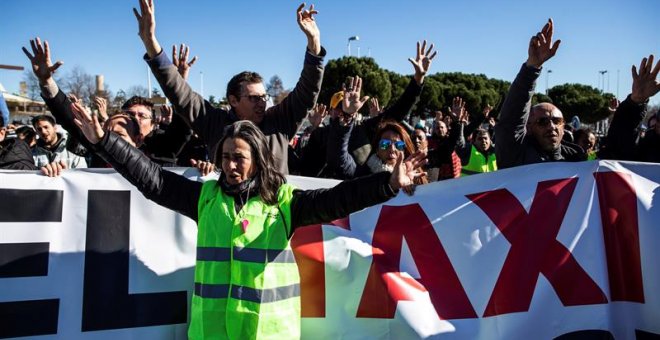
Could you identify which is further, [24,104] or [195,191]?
[24,104]

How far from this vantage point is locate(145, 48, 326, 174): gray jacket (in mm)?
3131

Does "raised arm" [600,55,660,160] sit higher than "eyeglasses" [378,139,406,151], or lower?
higher

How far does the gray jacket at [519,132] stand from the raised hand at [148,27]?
2.15 meters

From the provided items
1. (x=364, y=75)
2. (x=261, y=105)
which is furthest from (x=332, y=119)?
(x=364, y=75)

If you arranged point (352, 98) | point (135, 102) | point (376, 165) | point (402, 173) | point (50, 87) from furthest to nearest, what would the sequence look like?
point (135, 102)
point (352, 98)
point (376, 165)
point (50, 87)
point (402, 173)

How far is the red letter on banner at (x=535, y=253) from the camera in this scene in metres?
2.90

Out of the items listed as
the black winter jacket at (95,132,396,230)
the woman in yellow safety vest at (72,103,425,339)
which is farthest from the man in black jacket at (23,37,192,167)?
the black winter jacket at (95,132,396,230)

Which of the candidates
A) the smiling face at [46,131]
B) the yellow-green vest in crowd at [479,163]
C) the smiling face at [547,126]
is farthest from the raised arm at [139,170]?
the yellow-green vest in crowd at [479,163]

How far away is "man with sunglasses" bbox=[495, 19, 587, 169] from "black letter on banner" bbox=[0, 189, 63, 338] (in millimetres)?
2783

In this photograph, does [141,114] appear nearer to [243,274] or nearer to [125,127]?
[125,127]

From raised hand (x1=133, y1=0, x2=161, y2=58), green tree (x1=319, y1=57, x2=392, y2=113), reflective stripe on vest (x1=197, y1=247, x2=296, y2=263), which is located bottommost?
reflective stripe on vest (x1=197, y1=247, x2=296, y2=263)

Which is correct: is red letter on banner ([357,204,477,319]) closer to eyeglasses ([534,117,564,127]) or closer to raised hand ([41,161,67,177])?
eyeglasses ([534,117,564,127])

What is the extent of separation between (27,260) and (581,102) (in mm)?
61248

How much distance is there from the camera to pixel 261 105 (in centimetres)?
322
